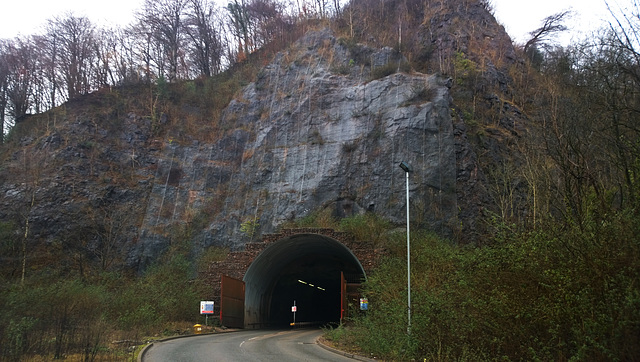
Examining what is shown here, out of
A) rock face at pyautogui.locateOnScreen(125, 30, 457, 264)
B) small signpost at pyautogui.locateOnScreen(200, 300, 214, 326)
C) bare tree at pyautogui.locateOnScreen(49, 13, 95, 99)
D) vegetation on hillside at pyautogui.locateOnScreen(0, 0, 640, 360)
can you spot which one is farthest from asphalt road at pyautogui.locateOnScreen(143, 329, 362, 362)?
bare tree at pyautogui.locateOnScreen(49, 13, 95, 99)

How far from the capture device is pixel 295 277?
3434 centimetres

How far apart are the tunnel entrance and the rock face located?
2.55 metres

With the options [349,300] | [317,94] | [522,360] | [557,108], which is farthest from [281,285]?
[522,360]

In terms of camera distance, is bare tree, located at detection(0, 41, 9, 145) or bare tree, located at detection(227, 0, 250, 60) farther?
bare tree, located at detection(227, 0, 250, 60)

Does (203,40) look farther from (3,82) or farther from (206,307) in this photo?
(206,307)

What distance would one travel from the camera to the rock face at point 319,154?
28.7 m

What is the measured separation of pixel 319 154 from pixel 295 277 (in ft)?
29.6

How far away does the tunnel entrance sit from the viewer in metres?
26.4

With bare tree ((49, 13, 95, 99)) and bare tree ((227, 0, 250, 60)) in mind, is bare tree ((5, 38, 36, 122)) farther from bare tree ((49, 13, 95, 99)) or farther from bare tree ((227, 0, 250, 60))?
bare tree ((227, 0, 250, 60))

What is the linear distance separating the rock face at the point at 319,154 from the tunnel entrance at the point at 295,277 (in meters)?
2.55

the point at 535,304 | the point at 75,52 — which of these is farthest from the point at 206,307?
the point at 75,52

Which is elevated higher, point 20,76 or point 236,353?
point 20,76

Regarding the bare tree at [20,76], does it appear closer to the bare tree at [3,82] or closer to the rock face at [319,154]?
the bare tree at [3,82]

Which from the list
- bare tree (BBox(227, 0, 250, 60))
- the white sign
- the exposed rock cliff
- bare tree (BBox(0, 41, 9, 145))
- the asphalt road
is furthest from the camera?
bare tree (BBox(227, 0, 250, 60))
